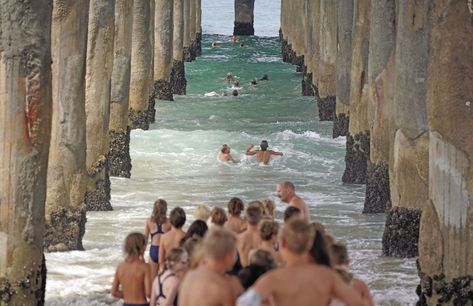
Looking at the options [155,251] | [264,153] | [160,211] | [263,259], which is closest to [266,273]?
[263,259]

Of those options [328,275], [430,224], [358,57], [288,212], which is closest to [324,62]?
[358,57]

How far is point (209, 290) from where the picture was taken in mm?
6781

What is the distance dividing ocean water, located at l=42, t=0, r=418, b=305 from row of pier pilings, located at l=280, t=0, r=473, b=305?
0.63 metres

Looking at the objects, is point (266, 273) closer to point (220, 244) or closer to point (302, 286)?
point (220, 244)

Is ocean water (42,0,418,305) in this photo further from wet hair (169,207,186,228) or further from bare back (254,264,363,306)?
bare back (254,264,363,306)

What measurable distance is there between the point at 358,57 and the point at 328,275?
16138 mm

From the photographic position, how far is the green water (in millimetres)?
14695

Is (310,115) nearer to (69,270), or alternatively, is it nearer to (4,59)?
(69,270)

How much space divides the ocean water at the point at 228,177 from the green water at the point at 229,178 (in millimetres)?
15

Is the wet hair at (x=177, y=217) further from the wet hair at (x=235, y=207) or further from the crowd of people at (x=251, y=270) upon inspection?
the crowd of people at (x=251, y=270)

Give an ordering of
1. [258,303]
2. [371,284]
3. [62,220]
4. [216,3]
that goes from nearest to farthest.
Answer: [258,303], [371,284], [62,220], [216,3]

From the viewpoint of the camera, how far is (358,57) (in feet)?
73.7

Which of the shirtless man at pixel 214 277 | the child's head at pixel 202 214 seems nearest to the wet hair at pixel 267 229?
the child's head at pixel 202 214

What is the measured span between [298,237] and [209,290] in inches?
22.5
